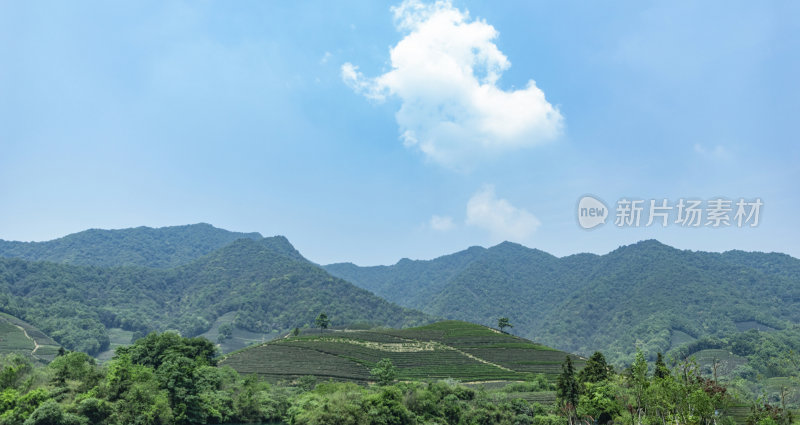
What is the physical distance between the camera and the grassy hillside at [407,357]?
97812 millimetres

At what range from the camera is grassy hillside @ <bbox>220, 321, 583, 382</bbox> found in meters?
97.8

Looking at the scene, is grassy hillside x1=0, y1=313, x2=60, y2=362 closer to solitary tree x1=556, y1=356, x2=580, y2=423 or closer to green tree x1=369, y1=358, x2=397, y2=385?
green tree x1=369, y1=358, x2=397, y2=385

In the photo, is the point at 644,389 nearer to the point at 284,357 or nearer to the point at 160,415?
the point at 160,415

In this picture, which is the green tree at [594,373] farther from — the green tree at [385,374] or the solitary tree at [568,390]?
the green tree at [385,374]

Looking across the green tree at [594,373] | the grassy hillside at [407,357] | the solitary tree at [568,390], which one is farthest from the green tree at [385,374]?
the green tree at [594,373]

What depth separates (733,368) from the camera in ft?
553

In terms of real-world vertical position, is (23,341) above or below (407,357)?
below

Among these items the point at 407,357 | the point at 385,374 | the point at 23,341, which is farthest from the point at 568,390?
the point at 23,341

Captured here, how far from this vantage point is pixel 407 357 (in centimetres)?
11119

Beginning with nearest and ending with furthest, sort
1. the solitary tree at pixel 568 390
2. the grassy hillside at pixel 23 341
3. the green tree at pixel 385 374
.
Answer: the solitary tree at pixel 568 390, the green tree at pixel 385 374, the grassy hillside at pixel 23 341

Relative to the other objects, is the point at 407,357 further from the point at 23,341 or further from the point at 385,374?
the point at 23,341

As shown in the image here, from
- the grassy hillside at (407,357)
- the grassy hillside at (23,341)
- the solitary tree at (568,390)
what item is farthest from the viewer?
the grassy hillside at (23,341)

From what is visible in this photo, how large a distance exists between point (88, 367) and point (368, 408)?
31365 mm

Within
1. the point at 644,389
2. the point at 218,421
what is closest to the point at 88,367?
the point at 218,421
